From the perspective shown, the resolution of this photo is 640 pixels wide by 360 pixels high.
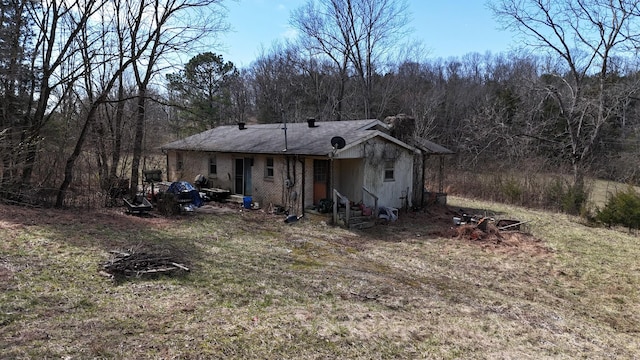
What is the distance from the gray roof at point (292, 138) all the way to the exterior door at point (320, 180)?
82cm

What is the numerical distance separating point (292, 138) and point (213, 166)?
4688mm

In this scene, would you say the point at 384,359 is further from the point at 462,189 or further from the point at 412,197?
the point at 462,189

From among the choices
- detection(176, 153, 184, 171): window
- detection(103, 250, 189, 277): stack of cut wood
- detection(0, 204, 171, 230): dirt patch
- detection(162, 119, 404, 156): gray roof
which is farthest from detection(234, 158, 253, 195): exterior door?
detection(103, 250, 189, 277): stack of cut wood

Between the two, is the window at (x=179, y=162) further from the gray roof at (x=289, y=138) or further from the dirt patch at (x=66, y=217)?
the dirt patch at (x=66, y=217)

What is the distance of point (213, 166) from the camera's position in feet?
61.0

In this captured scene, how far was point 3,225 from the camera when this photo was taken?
9164mm

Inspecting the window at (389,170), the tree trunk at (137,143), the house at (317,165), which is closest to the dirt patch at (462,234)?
the house at (317,165)

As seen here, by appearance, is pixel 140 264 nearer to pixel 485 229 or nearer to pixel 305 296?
pixel 305 296

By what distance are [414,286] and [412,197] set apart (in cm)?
933

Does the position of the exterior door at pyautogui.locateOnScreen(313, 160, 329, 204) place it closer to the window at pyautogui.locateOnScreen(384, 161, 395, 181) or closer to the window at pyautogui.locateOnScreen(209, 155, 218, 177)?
the window at pyautogui.locateOnScreen(384, 161, 395, 181)

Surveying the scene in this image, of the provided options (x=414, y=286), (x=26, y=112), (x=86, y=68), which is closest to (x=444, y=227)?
(x=414, y=286)

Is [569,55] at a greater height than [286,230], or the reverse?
[569,55]

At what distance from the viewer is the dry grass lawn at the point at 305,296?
4.88 metres

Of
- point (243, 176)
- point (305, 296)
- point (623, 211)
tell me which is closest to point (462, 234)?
point (305, 296)
